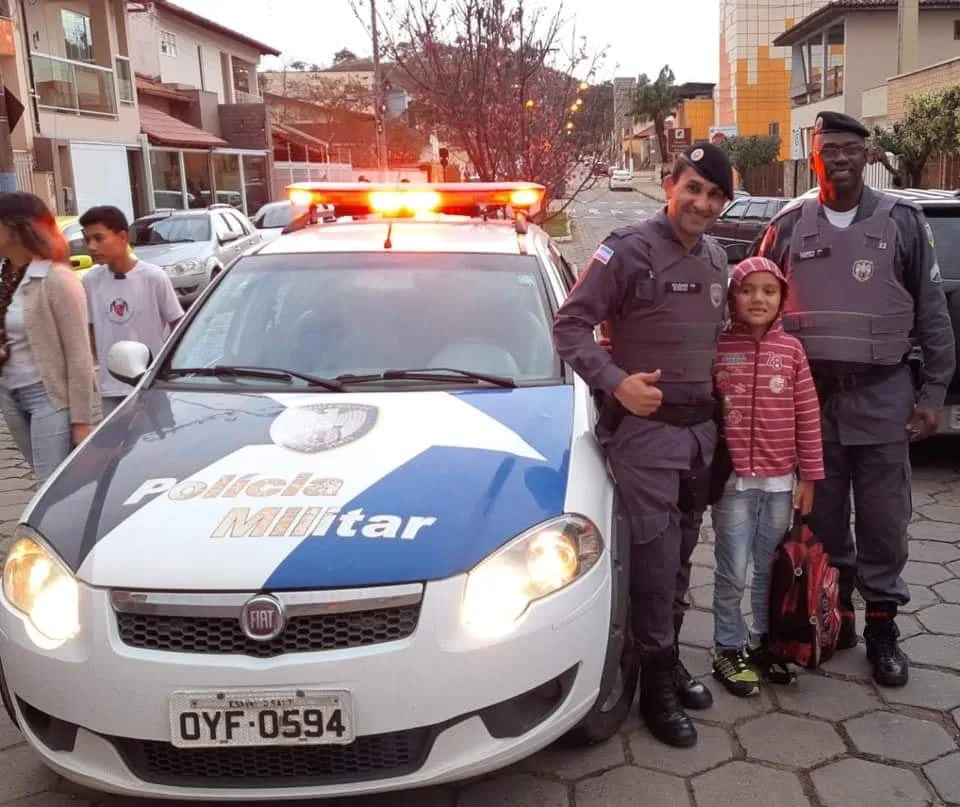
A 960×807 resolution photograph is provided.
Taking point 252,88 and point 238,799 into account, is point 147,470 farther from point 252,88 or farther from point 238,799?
point 252,88

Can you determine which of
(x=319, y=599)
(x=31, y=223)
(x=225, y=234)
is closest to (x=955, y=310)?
(x=319, y=599)

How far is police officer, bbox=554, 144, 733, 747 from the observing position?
3.03 m

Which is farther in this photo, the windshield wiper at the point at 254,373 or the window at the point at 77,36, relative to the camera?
the window at the point at 77,36

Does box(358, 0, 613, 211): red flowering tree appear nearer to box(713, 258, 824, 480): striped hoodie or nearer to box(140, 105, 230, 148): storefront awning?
box(713, 258, 824, 480): striped hoodie

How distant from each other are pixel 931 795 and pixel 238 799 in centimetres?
→ 193

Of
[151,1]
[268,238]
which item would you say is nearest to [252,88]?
[151,1]

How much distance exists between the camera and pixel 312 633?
2396 mm

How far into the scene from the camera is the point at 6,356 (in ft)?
13.2

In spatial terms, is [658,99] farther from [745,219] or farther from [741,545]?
[741,545]

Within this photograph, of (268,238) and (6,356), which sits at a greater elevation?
(268,238)

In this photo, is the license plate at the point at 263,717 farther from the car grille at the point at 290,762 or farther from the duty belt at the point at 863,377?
the duty belt at the point at 863,377

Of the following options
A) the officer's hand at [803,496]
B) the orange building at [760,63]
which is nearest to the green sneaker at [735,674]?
the officer's hand at [803,496]

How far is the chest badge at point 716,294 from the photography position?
3109 millimetres

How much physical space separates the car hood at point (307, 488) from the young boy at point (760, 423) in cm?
59
